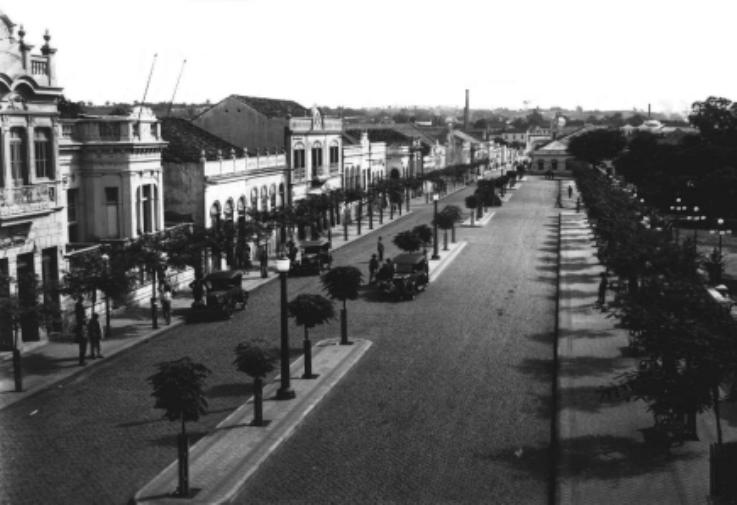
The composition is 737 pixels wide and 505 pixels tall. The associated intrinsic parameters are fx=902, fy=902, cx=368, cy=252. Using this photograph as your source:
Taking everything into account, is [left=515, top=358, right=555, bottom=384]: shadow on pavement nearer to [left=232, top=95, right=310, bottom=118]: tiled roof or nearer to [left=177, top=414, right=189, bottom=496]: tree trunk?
[left=177, top=414, right=189, bottom=496]: tree trunk

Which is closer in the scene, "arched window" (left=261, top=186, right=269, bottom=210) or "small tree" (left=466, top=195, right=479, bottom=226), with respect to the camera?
"arched window" (left=261, top=186, right=269, bottom=210)

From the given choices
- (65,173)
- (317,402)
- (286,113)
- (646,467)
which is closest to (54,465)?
(317,402)

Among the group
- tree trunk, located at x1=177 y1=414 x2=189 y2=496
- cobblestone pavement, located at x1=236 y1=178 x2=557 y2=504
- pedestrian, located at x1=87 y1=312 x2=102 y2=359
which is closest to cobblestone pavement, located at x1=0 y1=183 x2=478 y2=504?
pedestrian, located at x1=87 y1=312 x2=102 y2=359

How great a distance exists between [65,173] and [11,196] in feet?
28.9

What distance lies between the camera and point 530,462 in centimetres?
1720

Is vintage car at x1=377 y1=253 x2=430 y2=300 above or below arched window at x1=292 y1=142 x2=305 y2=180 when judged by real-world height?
below

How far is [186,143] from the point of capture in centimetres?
4794

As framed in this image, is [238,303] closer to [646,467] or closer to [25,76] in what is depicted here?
[25,76]

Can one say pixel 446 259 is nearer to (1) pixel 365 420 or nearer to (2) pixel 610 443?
(1) pixel 365 420

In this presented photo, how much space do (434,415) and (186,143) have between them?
31487 millimetres

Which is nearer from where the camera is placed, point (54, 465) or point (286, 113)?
point (54, 465)

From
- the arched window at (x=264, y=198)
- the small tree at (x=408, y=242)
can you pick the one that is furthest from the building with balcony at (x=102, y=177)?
the arched window at (x=264, y=198)

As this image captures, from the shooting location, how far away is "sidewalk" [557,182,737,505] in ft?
50.8

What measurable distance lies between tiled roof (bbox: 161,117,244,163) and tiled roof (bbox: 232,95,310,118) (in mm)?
9500
